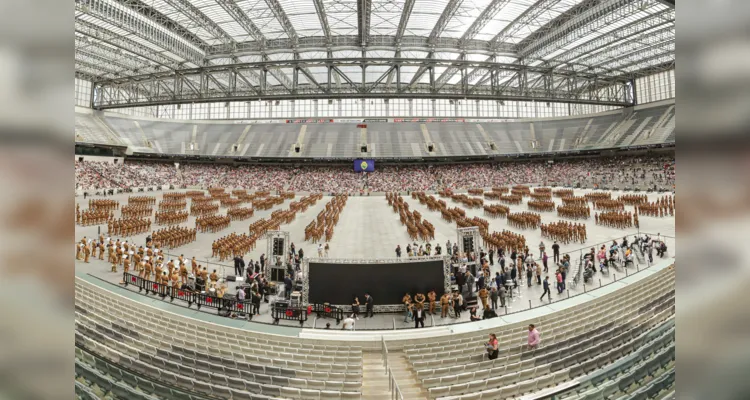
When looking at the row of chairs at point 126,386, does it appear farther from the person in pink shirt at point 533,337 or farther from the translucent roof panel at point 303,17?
the translucent roof panel at point 303,17

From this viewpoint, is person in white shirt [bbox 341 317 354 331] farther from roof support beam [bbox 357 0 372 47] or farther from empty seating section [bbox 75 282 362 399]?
roof support beam [bbox 357 0 372 47]

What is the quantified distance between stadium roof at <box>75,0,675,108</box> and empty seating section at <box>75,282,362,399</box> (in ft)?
54.3

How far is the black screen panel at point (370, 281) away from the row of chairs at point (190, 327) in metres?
2.63

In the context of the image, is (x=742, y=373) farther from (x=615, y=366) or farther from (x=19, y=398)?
(x=615, y=366)

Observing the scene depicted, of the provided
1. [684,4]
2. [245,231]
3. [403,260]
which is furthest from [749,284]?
[245,231]

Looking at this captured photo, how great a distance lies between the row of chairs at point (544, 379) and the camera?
589cm

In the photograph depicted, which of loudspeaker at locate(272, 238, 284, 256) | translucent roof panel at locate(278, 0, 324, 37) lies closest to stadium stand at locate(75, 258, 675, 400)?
loudspeaker at locate(272, 238, 284, 256)

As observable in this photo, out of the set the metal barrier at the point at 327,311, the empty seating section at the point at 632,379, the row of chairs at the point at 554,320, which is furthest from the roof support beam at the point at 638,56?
the metal barrier at the point at 327,311

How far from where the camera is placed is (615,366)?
5508 mm

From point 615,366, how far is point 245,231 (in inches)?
845

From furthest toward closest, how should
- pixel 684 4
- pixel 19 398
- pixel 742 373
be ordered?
pixel 684 4, pixel 742 373, pixel 19 398

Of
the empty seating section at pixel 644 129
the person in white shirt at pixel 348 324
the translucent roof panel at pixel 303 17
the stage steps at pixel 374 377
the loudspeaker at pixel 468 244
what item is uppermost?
the translucent roof panel at pixel 303 17

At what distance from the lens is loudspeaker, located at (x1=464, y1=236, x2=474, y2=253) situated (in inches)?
568

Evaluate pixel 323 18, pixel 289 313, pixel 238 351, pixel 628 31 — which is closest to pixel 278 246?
pixel 289 313
